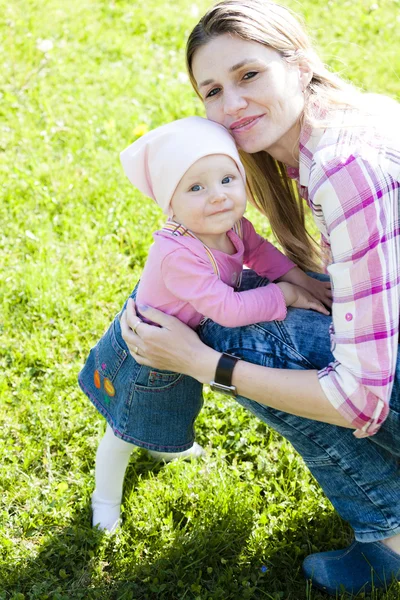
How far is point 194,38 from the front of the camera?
2.28m

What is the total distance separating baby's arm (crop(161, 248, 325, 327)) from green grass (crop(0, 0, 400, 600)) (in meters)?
0.71

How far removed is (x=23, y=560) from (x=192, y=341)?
0.89 m

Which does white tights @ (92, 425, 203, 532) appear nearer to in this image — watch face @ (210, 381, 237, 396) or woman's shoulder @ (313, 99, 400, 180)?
watch face @ (210, 381, 237, 396)

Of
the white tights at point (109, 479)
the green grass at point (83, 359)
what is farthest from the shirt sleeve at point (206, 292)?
the green grass at point (83, 359)

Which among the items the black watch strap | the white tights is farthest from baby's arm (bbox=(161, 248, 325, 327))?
the white tights

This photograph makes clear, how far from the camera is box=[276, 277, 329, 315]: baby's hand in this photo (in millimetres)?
2340

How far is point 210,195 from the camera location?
2.14 metres

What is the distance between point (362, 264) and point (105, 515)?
1.23m

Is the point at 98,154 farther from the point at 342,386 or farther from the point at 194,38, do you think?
the point at 342,386

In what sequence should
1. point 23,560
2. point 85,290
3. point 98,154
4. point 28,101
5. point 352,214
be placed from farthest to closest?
1. point 28,101
2. point 98,154
3. point 85,290
4. point 23,560
5. point 352,214

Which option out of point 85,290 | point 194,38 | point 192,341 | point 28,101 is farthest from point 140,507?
point 28,101

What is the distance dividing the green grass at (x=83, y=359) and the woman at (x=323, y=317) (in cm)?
29

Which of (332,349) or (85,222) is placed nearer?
(332,349)

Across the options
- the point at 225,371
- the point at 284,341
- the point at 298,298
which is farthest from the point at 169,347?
the point at 298,298
